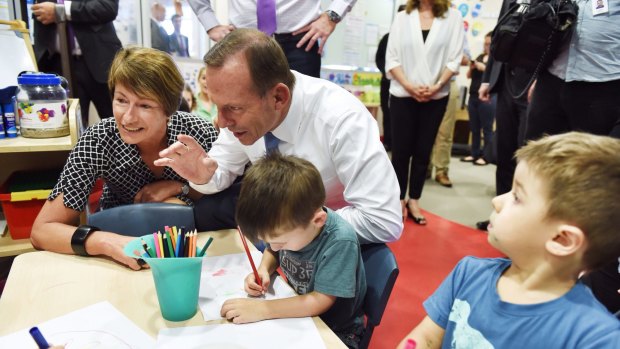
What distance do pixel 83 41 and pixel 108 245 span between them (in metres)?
1.70

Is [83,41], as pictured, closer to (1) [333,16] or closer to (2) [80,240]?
(1) [333,16]

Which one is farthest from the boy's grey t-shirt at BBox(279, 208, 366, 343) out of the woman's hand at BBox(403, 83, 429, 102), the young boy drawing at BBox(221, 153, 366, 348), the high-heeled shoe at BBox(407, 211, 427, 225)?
the high-heeled shoe at BBox(407, 211, 427, 225)

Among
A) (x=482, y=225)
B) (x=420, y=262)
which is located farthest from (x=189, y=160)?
(x=482, y=225)

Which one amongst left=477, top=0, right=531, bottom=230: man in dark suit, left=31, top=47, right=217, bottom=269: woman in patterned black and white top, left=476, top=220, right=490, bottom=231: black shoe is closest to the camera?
left=31, top=47, right=217, bottom=269: woman in patterned black and white top

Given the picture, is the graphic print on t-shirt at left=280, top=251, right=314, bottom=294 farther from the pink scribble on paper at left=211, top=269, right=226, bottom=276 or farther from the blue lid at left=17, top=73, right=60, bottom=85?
the blue lid at left=17, top=73, right=60, bottom=85

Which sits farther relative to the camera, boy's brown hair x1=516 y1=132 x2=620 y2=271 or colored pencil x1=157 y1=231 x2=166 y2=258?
colored pencil x1=157 y1=231 x2=166 y2=258

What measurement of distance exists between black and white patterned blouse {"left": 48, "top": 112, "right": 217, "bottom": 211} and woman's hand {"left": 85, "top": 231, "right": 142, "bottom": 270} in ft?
0.81

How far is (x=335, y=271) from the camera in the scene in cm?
87

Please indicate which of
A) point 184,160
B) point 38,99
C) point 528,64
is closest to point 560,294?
point 184,160

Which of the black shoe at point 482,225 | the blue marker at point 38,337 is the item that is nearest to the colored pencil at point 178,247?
the blue marker at point 38,337

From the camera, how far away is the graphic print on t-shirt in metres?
0.95

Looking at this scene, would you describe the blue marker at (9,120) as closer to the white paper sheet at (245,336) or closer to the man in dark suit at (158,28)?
the white paper sheet at (245,336)

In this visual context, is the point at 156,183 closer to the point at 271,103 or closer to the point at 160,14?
the point at 271,103

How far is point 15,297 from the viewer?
0.83m
